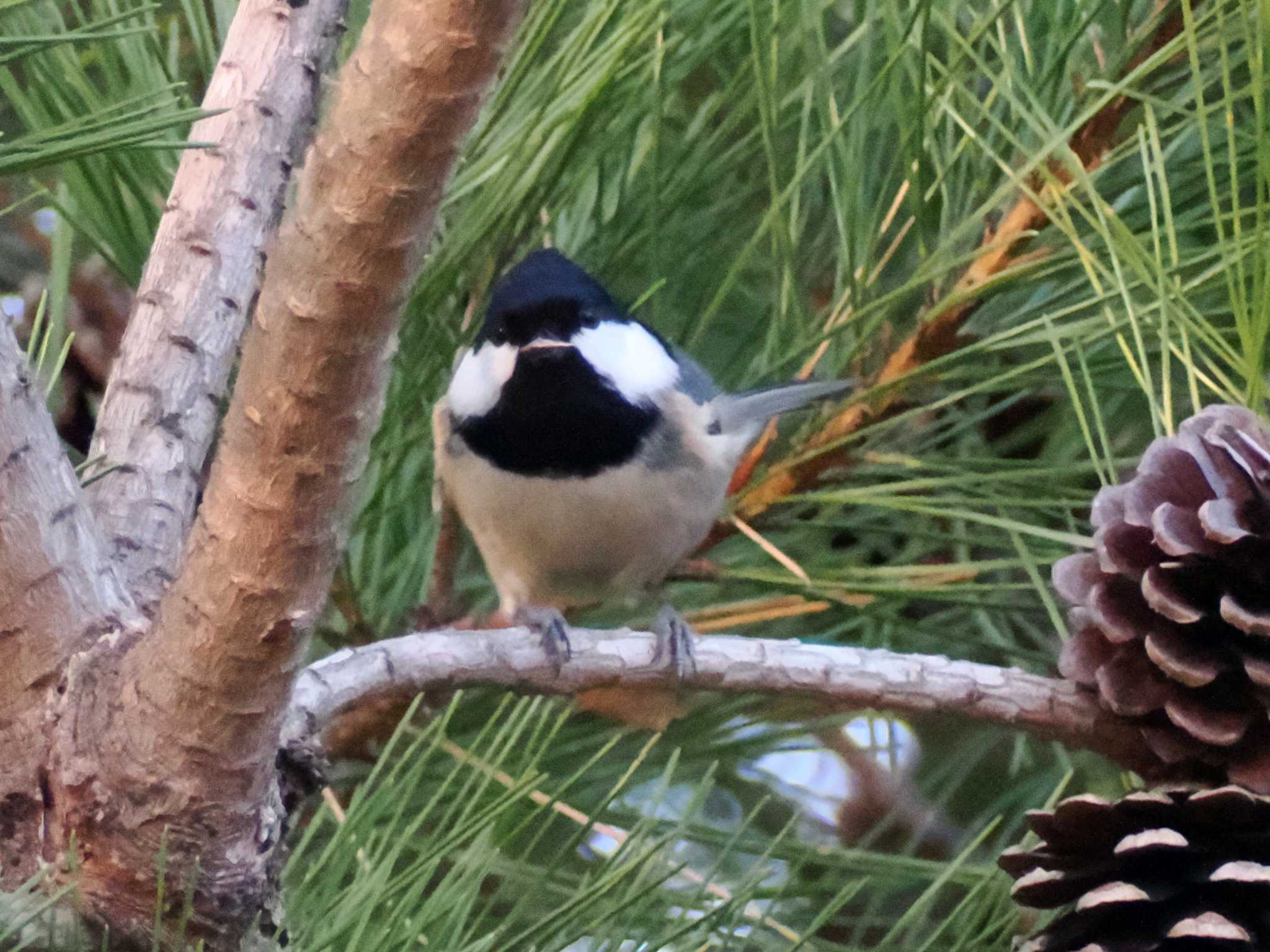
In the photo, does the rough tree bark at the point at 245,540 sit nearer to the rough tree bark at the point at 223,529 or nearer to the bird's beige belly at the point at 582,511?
the rough tree bark at the point at 223,529

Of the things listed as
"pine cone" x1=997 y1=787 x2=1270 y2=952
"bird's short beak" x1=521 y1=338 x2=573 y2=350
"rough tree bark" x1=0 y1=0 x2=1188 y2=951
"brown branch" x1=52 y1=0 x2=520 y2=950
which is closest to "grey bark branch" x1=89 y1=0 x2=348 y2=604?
"rough tree bark" x1=0 y1=0 x2=1188 y2=951

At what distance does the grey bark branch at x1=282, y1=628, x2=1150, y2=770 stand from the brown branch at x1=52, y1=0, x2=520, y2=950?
0.12 metres

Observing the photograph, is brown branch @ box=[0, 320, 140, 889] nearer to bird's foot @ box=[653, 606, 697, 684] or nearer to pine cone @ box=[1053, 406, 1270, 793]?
bird's foot @ box=[653, 606, 697, 684]

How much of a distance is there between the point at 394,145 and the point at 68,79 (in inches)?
15.8

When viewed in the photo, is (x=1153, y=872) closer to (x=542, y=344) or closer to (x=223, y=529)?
(x=223, y=529)

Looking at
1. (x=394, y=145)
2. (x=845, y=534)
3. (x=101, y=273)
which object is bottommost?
(x=845, y=534)

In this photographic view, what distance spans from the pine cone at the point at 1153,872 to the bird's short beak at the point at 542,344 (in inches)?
15.8

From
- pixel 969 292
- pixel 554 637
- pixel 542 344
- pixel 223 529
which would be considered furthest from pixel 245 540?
pixel 542 344

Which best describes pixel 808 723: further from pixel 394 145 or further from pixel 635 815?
pixel 394 145

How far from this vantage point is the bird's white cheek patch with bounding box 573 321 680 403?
0.79 m

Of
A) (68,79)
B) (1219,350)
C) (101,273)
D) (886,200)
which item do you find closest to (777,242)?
(886,200)

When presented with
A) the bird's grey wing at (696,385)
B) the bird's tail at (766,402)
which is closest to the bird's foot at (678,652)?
the bird's tail at (766,402)

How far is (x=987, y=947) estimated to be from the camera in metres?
0.53

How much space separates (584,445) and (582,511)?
0.13 feet
